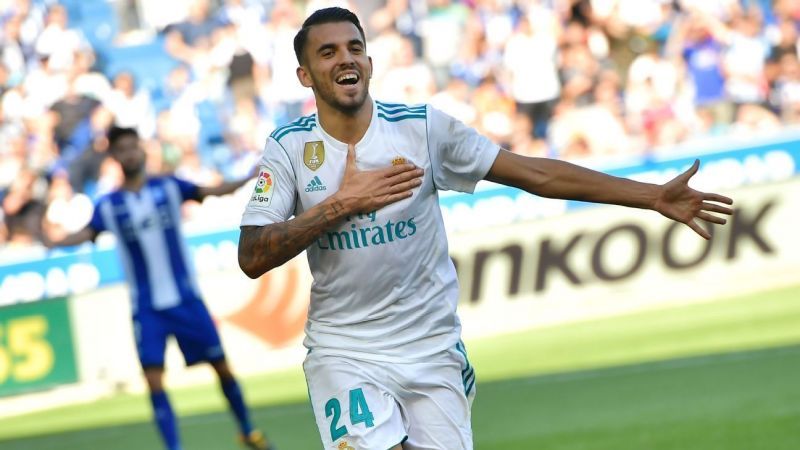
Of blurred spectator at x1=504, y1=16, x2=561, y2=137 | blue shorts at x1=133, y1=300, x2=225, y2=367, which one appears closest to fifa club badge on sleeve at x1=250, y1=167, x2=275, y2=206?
blue shorts at x1=133, y1=300, x2=225, y2=367

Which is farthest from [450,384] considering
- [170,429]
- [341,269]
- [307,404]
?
[307,404]

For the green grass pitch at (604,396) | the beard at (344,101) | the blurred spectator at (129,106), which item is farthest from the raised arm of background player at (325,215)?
the blurred spectator at (129,106)

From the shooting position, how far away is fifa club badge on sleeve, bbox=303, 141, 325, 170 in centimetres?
511

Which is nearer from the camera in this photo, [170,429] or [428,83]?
[170,429]

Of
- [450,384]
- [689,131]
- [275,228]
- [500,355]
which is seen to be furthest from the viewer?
[689,131]

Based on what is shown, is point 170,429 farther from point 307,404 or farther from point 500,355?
point 500,355

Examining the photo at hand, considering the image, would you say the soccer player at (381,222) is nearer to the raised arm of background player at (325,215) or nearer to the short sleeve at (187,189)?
the raised arm of background player at (325,215)

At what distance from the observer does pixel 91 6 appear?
19266mm

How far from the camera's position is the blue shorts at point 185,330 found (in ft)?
31.7

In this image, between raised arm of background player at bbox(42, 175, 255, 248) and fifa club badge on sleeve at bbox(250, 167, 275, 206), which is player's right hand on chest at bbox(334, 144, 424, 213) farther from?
raised arm of background player at bbox(42, 175, 255, 248)

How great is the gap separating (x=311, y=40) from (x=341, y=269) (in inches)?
34.3

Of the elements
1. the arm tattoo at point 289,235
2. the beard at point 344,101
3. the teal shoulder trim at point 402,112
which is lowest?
the arm tattoo at point 289,235

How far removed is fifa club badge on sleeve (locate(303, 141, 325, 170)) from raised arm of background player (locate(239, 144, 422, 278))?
0.17m

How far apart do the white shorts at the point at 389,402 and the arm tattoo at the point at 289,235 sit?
522 mm
